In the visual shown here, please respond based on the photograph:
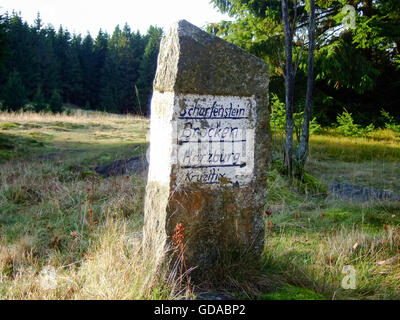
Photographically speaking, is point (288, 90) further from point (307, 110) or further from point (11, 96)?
point (11, 96)

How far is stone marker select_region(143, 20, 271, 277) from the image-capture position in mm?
2908

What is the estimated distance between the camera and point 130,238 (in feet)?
11.3

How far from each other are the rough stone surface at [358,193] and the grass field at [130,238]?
548 mm

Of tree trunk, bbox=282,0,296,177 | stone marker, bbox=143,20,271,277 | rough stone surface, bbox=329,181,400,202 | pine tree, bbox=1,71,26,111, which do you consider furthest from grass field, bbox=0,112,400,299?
pine tree, bbox=1,71,26,111

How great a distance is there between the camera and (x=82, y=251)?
12.4ft

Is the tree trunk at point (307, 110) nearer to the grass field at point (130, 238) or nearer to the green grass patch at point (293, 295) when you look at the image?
the grass field at point (130, 238)

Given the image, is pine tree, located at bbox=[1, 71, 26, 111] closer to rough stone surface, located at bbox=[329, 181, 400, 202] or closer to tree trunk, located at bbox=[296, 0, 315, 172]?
tree trunk, located at bbox=[296, 0, 315, 172]

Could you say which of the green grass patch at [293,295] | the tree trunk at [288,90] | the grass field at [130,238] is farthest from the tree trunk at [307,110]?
the green grass patch at [293,295]

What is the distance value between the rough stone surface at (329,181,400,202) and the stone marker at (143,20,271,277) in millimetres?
3533

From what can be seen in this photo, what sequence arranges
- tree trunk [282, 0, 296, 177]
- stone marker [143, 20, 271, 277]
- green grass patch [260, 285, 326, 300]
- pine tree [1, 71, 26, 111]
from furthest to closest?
pine tree [1, 71, 26, 111] < tree trunk [282, 0, 296, 177] < stone marker [143, 20, 271, 277] < green grass patch [260, 285, 326, 300]

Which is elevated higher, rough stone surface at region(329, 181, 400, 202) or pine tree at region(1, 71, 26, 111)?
pine tree at region(1, 71, 26, 111)

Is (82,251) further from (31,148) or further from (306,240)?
(31,148)

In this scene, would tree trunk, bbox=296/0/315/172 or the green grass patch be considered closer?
→ the green grass patch

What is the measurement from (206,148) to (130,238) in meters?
1.09
